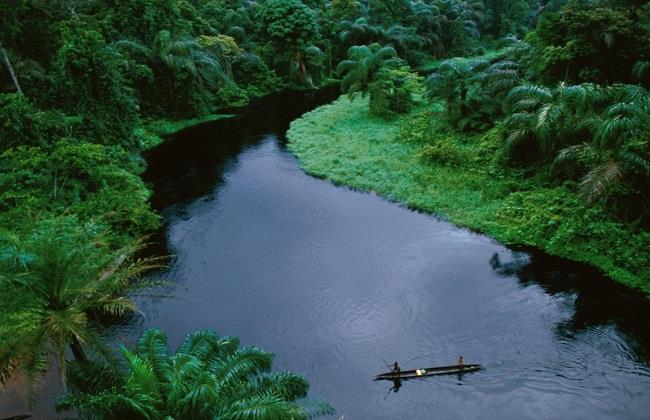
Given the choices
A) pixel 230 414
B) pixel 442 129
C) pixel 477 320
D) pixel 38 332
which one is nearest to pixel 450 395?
pixel 477 320

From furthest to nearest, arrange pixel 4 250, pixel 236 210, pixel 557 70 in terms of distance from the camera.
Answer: pixel 557 70, pixel 236 210, pixel 4 250

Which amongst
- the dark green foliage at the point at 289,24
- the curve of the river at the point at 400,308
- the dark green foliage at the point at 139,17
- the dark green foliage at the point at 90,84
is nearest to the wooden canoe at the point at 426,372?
the curve of the river at the point at 400,308

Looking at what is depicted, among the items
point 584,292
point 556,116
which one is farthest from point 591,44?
point 584,292

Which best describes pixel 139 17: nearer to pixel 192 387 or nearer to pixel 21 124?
pixel 21 124

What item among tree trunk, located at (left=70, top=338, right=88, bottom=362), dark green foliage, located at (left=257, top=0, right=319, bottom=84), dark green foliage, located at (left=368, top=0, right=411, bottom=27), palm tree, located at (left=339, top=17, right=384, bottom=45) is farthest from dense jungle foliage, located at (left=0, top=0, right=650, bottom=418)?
dark green foliage, located at (left=368, top=0, right=411, bottom=27)

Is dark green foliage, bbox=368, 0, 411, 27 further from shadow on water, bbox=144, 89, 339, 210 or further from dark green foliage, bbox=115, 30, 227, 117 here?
dark green foliage, bbox=115, 30, 227, 117

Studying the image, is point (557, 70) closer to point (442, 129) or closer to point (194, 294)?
point (442, 129)

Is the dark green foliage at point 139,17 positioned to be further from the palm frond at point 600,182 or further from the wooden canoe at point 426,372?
the wooden canoe at point 426,372
